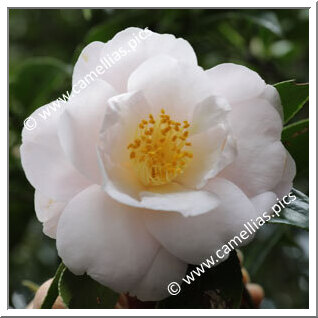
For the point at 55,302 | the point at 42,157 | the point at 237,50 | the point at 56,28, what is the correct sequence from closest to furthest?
1. the point at 42,157
2. the point at 55,302
3. the point at 237,50
4. the point at 56,28

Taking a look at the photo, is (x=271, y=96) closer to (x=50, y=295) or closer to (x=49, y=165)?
(x=49, y=165)

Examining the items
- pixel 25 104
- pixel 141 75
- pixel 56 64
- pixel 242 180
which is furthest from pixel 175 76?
pixel 25 104

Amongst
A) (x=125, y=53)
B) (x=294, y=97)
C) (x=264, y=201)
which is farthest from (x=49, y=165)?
(x=294, y=97)

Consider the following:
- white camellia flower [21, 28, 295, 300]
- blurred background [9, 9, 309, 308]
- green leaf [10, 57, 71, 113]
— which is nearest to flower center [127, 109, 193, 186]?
white camellia flower [21, 28, 295, 300]

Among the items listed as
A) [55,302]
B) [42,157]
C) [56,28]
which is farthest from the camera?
[56,28]

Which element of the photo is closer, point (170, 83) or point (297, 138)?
point (170, 83)

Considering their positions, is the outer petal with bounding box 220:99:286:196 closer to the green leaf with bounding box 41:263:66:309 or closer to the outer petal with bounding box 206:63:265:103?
the outer petal with bounding box 206:63:265:103

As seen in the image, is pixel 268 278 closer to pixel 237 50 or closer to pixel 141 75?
pixel 237 50
